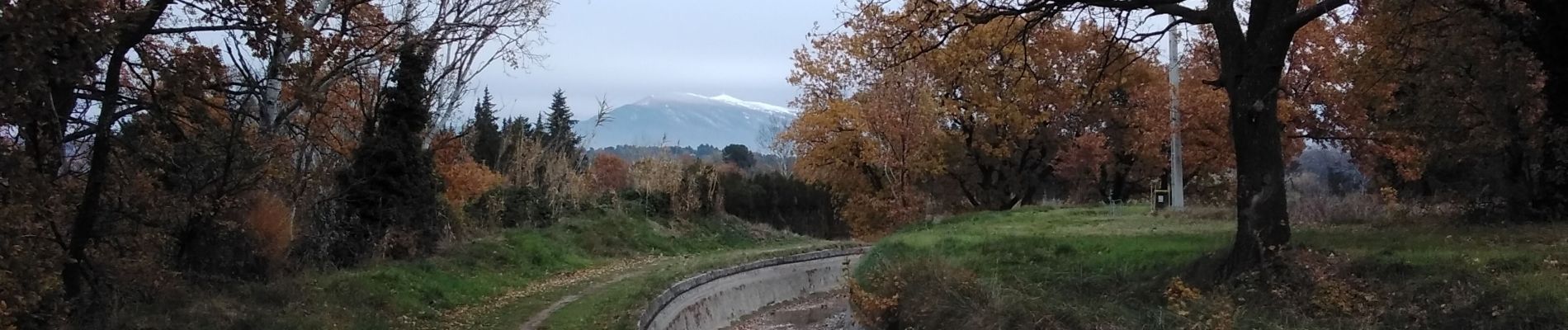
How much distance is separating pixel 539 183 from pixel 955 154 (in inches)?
527

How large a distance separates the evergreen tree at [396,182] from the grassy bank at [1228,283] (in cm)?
810

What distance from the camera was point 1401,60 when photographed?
12.1 meters

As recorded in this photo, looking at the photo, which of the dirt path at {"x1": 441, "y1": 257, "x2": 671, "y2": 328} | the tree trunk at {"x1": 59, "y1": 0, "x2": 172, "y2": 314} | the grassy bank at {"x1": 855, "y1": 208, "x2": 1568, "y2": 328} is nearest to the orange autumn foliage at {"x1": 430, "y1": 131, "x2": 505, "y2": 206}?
the dirt path at {"x1": 441, "y1": 257, "x2": 671, "y2": 328}

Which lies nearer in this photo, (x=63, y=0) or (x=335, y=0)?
(x=63, y=0)

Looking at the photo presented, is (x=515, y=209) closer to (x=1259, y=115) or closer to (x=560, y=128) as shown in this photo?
(x=560, y=128)

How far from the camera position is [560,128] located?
32.6m

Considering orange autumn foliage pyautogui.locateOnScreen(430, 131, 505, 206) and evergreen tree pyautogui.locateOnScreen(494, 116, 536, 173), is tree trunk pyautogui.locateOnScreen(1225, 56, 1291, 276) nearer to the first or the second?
orange autumn foliage pyautogui.locateOnScreen(430, 131, 505, 206)

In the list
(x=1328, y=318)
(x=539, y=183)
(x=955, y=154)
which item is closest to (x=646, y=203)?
(x=539, y=183)

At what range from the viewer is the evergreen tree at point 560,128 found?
99.1 ft

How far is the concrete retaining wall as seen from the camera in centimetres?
1538

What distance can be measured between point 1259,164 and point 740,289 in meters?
12.0

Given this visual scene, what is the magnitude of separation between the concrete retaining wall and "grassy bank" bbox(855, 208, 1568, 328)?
122 inches

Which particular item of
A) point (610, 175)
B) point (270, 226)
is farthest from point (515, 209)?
point (610, 175)

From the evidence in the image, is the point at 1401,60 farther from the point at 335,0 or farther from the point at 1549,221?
the point at 335,0
